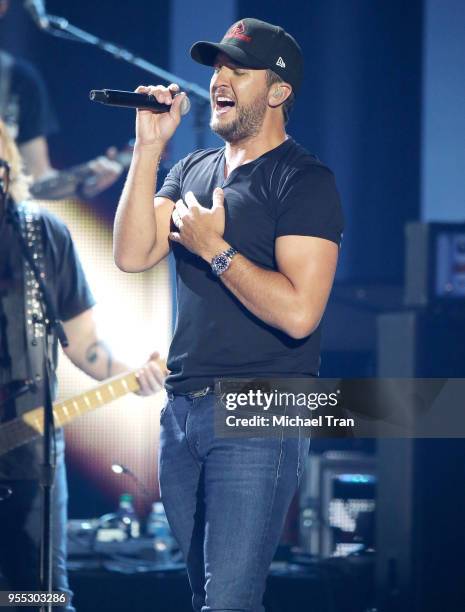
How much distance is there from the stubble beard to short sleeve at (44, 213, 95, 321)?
1392 millimetres


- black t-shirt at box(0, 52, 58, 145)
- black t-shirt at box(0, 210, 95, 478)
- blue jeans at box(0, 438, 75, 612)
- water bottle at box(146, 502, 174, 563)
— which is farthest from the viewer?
black t-shirt at box(0, 52, 58, 145)

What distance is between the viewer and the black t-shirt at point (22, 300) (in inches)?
152

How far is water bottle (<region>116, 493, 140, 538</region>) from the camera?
489cm

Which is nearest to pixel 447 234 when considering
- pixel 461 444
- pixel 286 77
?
pixel 461 444

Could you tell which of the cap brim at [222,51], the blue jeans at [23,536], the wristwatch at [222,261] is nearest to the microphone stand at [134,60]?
the blue jeans at [23,536]

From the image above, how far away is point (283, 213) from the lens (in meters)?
2.67

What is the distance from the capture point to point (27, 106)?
197 inches

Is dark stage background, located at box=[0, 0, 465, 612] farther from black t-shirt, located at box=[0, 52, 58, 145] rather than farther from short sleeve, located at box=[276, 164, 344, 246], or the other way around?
short sleeve, located at box=[276, 164, 344, 246]

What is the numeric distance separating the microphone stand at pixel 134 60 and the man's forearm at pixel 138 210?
84.5 inches

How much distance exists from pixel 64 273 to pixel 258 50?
1.54m

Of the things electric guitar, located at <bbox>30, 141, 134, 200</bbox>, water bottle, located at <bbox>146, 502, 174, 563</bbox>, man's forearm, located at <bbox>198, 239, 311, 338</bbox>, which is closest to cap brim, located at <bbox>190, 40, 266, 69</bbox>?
man's forearm, located at <bbox>198, 239, 311, 338</bbox>

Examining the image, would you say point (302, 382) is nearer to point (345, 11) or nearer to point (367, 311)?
point (367, 311)

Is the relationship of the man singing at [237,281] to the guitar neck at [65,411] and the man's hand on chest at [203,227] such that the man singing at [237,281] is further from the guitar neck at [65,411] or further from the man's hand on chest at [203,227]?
the guitar neck at [65,411]

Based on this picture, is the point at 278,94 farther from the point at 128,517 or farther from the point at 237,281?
the point at 128,517
